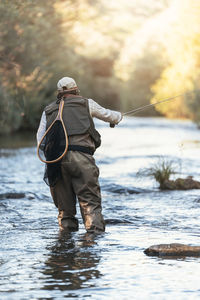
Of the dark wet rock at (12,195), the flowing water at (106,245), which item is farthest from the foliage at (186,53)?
the dark wet rock at (12,195)

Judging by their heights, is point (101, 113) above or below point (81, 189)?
above

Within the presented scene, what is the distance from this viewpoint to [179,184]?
38.0ft

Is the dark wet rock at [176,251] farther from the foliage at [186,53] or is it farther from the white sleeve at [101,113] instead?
the foliage at [186,53]

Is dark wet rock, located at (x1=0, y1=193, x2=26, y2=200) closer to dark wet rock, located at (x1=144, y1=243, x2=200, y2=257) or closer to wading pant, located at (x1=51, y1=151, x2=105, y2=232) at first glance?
wading pant, located at (x1=51, y1=151, x2=105, y2=232)

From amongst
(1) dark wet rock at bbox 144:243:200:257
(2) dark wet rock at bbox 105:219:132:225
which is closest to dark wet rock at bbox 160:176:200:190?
(2) dark wet rock at bbox 105:219:132:225

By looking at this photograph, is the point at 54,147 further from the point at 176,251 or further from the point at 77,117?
the point at 176,251

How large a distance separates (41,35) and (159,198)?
24182 mm

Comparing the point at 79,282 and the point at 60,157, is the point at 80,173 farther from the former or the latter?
the point at 79,282

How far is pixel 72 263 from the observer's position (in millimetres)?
5953

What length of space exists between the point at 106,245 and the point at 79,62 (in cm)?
4118

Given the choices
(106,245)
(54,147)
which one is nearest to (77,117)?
(54,147)

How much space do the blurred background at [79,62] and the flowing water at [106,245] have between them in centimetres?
312

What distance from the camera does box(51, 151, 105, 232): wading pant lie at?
6.93 m

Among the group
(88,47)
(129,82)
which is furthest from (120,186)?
(88,47)
